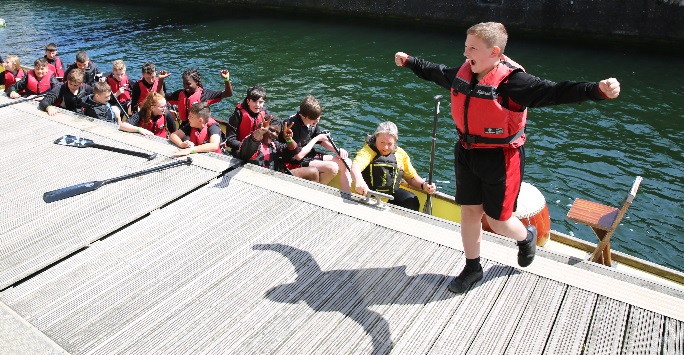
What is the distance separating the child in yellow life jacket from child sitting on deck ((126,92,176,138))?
125 inches

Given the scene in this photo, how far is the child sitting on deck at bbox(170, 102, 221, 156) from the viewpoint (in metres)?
6.09

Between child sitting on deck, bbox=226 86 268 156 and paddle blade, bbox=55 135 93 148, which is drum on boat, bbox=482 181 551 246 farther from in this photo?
paddle blade, bbox=55 135 93 148

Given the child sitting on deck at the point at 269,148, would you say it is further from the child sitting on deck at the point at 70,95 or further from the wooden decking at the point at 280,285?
the child sitting on deck at the point at 70,95

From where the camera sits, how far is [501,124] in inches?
130

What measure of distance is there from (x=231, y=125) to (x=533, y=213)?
3.72m

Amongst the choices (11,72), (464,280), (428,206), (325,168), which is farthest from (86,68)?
(464,280)

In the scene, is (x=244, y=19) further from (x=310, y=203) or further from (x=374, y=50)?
(x=310, y=203)

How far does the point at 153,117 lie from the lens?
735 cm

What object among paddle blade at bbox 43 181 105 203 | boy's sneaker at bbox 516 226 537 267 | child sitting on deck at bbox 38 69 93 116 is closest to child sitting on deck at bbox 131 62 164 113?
child sitting on deck at bbox 38 69 93 116

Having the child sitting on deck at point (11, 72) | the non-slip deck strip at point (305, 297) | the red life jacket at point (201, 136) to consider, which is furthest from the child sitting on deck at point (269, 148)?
the child sitting on deck at point (11, 72)

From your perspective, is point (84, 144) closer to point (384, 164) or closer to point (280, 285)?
point (384, 164)

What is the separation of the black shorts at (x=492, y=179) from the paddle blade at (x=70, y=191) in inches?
147

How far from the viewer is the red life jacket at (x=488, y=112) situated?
3279mm

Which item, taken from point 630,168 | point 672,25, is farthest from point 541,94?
point 672,25
